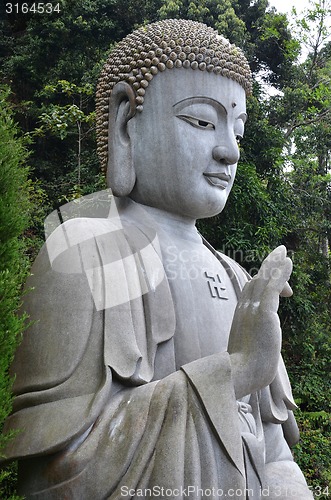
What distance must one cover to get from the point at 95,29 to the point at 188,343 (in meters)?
8.70

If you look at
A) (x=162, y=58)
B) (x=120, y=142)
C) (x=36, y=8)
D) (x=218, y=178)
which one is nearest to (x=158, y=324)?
(x=218, y=178)

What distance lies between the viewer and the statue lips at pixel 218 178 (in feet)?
11.7

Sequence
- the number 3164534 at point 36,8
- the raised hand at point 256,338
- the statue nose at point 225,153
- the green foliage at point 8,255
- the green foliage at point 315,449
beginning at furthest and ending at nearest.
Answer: the green foliage at point 315,449 → the number 3164534 at point 36,8 → the statue nose at point 225,153 → the raised hand at point 256,338 → the green foliage at point 8,255

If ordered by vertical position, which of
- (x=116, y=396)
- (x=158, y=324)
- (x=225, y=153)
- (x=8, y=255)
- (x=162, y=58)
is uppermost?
(x=162, y=58)

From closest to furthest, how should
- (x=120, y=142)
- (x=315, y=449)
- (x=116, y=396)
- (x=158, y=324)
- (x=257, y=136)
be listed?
(x=116, y=396), (x=158, y=324), (x=120, y=142), (x=315, y=449), (x=257, y=136)

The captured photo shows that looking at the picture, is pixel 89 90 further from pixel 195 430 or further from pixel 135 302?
pixel 195 430

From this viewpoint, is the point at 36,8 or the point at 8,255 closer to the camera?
the point at 8,255

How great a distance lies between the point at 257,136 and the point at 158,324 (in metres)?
7.36

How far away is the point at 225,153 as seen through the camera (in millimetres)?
3523

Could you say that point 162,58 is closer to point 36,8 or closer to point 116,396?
point 116,396

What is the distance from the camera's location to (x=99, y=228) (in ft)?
11.1

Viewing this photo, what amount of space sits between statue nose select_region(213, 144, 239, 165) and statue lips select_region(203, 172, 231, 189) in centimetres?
8

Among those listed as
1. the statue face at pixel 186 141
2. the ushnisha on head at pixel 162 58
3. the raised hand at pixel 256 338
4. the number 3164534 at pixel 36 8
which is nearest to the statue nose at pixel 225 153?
the statue face at pixel 186 141

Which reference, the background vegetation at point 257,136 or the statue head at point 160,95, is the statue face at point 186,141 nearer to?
the statue head at point 160,95
